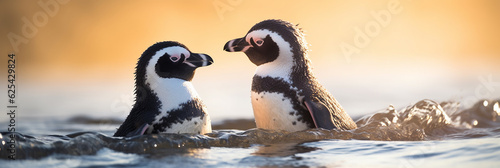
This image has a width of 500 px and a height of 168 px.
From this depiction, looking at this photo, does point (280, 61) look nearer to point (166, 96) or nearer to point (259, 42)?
point (259, 42)

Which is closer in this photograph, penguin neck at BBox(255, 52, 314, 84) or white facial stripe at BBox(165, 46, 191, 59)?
white facial stripe at BBox(165, 46, 191, 59)

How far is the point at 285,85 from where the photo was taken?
5.95 metres

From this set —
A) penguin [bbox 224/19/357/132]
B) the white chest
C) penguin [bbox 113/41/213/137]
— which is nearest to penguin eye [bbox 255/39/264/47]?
penguin [bbox 224/19/357/132]

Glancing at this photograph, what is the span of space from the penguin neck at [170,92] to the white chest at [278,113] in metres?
0.63

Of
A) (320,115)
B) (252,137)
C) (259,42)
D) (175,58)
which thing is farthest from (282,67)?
(175,58)

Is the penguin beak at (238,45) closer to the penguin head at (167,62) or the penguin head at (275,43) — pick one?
the penguin head at (275,43)

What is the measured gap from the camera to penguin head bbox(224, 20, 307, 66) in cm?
607

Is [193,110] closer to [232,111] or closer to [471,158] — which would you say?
[471,158]

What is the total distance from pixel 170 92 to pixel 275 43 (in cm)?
106

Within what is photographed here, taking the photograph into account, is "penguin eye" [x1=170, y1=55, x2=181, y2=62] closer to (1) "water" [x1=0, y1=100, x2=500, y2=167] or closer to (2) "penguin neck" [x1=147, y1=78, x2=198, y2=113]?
(2) "penguin neck" [x1=147, y1=78, x2=198, y2=113]

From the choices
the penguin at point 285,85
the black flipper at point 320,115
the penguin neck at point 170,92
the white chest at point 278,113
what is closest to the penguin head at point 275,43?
the penguin at point 285,85

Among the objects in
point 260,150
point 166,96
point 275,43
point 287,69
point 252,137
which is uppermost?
point 275,43

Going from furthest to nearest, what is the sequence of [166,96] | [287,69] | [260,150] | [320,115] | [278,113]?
1. [287,69]
2. [278,113]
3. [320,115]
4. [166,96]
5. [260,150]

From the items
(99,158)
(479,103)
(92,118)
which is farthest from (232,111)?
(99,158)
